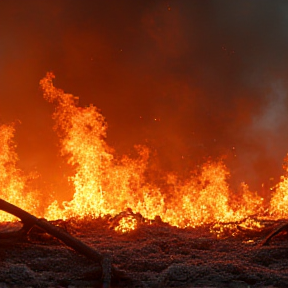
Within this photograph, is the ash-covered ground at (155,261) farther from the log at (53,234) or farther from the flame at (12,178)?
the flame at (12,178)

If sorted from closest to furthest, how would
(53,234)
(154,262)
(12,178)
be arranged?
1. (154,262)
2. (53,234)
3. (12,178)

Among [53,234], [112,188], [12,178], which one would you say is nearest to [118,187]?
[112,188]

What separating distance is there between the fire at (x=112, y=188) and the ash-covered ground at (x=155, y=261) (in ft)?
13.9

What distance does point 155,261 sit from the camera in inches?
271

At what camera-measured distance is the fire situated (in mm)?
14539

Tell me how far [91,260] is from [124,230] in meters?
3.25

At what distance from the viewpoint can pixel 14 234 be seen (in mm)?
7270

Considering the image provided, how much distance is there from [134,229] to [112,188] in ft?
24.1

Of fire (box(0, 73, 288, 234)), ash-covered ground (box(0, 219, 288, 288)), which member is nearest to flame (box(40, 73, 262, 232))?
fire (box(0, 73, 288, 234))

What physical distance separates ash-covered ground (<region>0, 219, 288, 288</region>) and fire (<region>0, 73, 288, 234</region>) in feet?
13.9

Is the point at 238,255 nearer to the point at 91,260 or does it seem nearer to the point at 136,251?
the point at 136,251

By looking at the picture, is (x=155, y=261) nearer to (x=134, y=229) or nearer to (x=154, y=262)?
(x=154, y=262)

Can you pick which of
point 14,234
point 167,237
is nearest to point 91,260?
point 14,234

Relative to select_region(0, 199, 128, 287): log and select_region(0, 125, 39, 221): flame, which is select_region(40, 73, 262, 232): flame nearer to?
select_region(0, 125, 39, 221): flame
